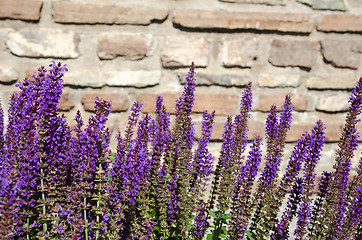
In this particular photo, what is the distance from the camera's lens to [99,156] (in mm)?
1655

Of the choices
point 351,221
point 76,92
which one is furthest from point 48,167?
point 76,92

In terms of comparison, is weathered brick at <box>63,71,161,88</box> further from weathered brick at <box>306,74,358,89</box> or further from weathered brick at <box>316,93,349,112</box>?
weathered brick at <box>316,93,349,112</box>

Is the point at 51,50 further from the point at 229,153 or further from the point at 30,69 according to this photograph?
the point at 229,153

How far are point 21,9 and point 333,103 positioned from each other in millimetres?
2719

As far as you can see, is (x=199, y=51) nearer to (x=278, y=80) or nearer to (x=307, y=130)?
(x=278, y=80)

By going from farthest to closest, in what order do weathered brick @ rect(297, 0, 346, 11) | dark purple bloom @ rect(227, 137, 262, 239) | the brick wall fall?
weathered brick @ rect(297, 0, 346, 11)
the brick wall
dark purple bloom @ rect(227, 137, 262, 239)

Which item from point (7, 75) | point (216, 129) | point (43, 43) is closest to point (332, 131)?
Result: point (216, 129)

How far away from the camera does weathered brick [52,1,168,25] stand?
10.2 feet

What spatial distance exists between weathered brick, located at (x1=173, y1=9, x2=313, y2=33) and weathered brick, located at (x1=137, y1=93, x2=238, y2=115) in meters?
0.57

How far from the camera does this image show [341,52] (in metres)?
3.70

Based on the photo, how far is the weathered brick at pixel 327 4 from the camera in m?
3.56

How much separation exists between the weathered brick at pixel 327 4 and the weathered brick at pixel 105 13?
1269 millimetres

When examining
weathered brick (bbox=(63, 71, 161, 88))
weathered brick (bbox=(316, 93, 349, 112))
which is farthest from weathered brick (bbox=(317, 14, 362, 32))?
weathered brick (bbox=(63, 71, 161, 88))

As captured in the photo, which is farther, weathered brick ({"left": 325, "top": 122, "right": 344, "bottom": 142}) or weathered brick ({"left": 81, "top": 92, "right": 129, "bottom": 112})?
weathered brick ({"left": 325, "top": 122, "right": 344, "bottom": 142})
